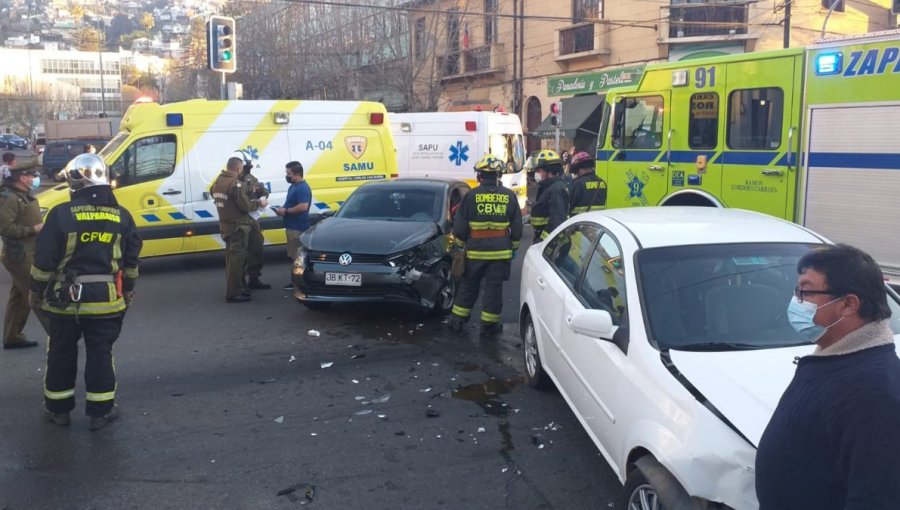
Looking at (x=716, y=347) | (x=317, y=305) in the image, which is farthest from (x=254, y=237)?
(x=716, y=347)

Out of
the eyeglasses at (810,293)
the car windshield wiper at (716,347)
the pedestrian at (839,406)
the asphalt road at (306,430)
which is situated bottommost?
the asphalt road at (306,430)

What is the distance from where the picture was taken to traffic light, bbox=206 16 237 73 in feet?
48.2

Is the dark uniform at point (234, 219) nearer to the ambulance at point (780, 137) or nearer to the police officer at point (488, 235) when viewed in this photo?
the police officer at point (488, 235)

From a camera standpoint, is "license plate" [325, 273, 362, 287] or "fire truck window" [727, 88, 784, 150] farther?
"fire truck window" [727, 88, 784, 150]

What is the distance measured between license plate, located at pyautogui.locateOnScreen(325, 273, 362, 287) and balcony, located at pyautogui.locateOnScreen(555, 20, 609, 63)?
17.9 metres

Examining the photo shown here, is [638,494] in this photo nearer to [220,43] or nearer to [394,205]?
[394,205]

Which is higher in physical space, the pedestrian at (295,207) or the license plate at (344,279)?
the pedestrian at (295,207)

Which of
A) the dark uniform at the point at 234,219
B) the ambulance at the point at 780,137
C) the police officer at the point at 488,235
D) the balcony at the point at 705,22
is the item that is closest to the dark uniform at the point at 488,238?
the police officer at the point at 488,235

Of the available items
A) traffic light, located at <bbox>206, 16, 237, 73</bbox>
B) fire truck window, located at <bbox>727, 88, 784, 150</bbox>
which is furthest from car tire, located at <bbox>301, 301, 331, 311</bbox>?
traffic light, located at <bbox>206, 16, 237, 73</bbox>

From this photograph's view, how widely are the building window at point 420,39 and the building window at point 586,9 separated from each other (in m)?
5.19

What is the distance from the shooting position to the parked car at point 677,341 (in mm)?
2871

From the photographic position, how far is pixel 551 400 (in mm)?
5551

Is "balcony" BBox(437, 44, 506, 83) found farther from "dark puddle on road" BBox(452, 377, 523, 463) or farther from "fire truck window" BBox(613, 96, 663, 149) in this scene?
"dark puddle on road" BBox(452, 377, 523, 463)

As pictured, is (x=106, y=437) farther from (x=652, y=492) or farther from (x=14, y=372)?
(x=652, y=492)
